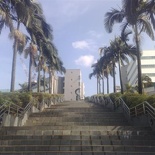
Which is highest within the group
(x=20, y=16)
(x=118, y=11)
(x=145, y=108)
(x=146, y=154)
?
(x=118, y=11)

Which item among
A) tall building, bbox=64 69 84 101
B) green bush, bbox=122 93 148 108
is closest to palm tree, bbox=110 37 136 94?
green bush, bbox=122 93 148 108

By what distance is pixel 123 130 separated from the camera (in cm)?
1108

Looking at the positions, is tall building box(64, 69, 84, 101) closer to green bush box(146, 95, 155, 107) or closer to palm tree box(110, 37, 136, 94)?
palm tree box(110, 37, 136, 94)

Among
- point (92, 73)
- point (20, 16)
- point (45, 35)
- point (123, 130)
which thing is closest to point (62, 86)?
point (92, 73)

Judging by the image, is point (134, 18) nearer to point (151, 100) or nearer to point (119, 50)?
point (151, 100)

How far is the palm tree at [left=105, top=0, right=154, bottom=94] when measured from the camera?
18359 millimetres

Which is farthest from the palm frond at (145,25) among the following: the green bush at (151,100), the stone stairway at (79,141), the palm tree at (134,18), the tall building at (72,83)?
the tall building at (72,83)

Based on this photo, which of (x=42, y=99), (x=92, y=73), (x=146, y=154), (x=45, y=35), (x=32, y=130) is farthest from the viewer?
(x=92, y=73)

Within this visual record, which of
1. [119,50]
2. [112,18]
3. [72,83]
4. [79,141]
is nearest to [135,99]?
[79,141]

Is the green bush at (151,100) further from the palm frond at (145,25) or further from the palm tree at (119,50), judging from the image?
the palm tree at (119,50)

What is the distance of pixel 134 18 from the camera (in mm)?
18859

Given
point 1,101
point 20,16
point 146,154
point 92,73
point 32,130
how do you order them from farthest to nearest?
point 92,73 < point 20,16 < point 1,101 < point 32,130 < point 146,154

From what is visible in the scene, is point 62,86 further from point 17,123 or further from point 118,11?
point 17,123

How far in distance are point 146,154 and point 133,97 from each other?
663cm
